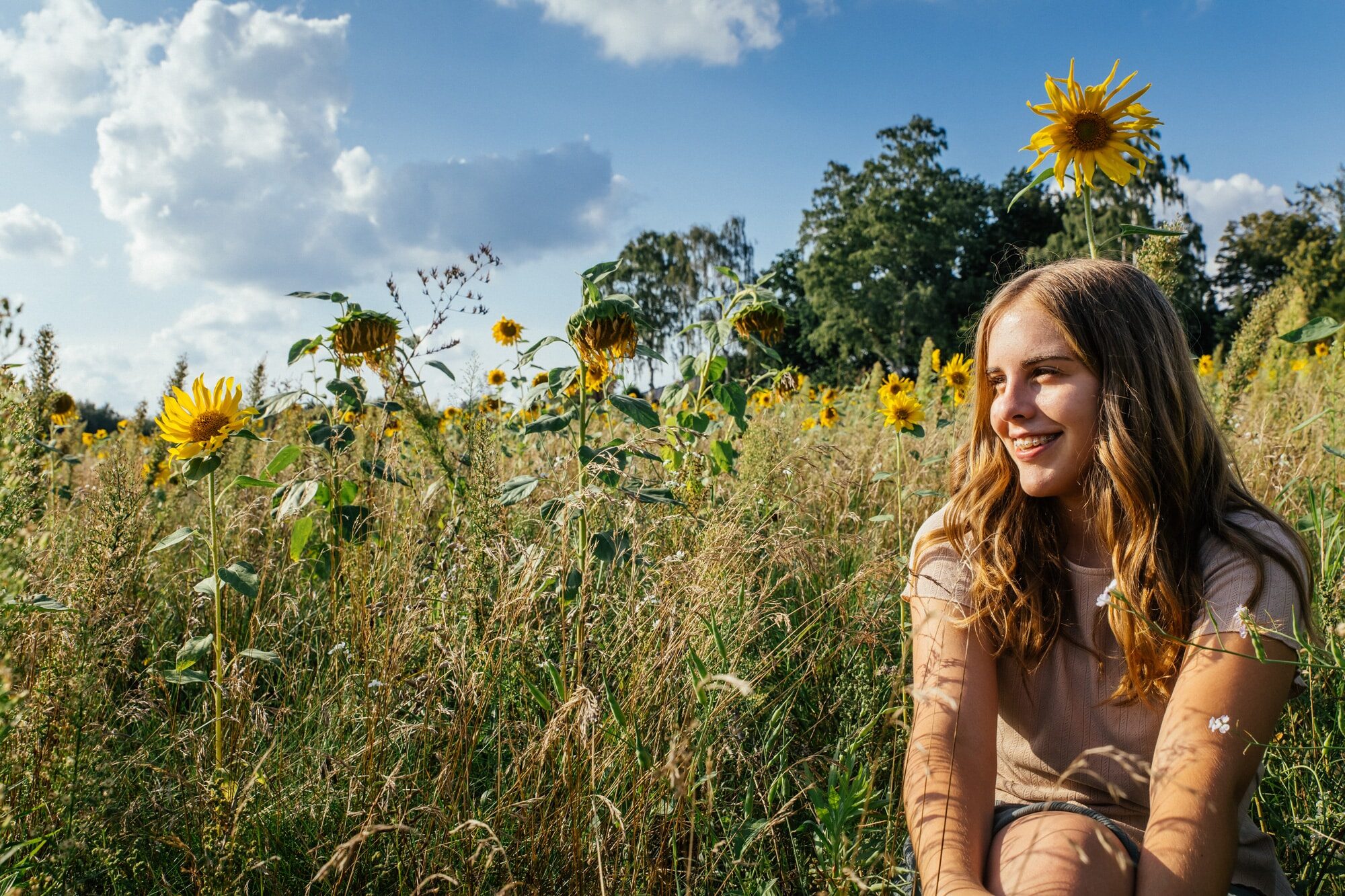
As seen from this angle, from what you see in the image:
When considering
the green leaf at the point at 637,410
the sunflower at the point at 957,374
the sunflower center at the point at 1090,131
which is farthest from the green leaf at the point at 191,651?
the sunflower at the point at 957,374

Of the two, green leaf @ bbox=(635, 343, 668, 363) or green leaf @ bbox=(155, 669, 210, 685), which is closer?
green leaf @ bbox=(155, 669, 210, 685)

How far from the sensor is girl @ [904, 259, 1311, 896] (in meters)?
1.21

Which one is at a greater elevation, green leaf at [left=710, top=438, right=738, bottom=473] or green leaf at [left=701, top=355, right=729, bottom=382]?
green leaf at [left=701, top=355, right=729, bottom=382]

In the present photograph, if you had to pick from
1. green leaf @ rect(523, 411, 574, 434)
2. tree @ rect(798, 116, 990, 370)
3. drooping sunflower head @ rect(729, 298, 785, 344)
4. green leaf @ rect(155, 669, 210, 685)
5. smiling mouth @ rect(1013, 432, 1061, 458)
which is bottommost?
green leaf @ rect(155, 669, 210, 685)

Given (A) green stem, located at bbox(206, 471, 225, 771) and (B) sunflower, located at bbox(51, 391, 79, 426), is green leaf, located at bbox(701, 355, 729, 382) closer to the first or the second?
(A) green stem, located at bbox(206, 471, 225, 771)

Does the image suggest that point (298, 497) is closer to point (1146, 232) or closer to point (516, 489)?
point (516, 489)

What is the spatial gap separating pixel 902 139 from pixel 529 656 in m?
34.1

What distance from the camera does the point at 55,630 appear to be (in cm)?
147

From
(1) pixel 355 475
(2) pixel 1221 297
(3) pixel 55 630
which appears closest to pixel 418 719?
(3) pixel 55 630

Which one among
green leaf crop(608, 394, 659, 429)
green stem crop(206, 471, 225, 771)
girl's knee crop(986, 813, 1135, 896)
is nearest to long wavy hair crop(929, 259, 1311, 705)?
girl's knee crop(986, 813, 1135, 896)

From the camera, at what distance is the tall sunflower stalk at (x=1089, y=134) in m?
1.78

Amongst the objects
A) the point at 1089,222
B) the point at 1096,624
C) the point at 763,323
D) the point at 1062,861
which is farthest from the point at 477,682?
the point at 763,323

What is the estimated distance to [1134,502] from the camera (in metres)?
1.40

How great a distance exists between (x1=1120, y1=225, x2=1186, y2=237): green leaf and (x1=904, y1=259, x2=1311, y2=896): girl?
0.12m
